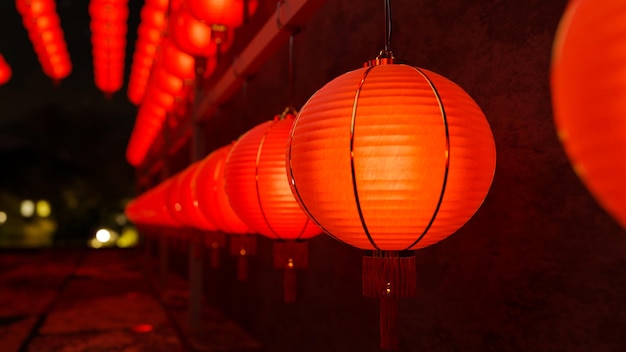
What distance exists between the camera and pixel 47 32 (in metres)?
9.44

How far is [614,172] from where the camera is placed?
68 centimetres

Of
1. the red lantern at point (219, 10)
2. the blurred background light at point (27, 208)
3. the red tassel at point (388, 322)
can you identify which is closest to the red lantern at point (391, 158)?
the red tassel at point (388, 322)

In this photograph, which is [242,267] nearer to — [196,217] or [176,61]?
[196,217]

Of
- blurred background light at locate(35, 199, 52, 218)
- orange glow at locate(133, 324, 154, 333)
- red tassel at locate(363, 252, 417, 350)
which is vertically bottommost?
orange glow at locate(133, 324, 154, 333)

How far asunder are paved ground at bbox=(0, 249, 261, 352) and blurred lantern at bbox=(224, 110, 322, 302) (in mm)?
3657

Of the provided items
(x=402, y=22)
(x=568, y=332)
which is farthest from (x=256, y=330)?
(x=568, y=332)

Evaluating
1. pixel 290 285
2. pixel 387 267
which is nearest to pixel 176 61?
pixel 290 285

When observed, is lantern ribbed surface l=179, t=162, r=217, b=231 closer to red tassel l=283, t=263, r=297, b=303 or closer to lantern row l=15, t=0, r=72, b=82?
red tassel l=283, t=263, r=297, b=303

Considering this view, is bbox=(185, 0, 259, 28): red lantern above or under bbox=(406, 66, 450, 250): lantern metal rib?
above

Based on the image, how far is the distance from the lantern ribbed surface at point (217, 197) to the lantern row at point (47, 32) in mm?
6686

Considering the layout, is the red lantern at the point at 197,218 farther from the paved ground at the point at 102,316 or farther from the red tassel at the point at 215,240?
the paved ground at the point at 102,316

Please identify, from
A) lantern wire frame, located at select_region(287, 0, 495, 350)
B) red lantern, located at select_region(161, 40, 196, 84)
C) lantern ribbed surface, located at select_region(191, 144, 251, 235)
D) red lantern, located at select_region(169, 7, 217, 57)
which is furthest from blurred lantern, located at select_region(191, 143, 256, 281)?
→ red lantern, located at select_region(161, 40, 196, 84)

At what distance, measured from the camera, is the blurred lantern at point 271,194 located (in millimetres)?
2027

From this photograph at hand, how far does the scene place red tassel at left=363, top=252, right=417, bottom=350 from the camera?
57.5 inches
